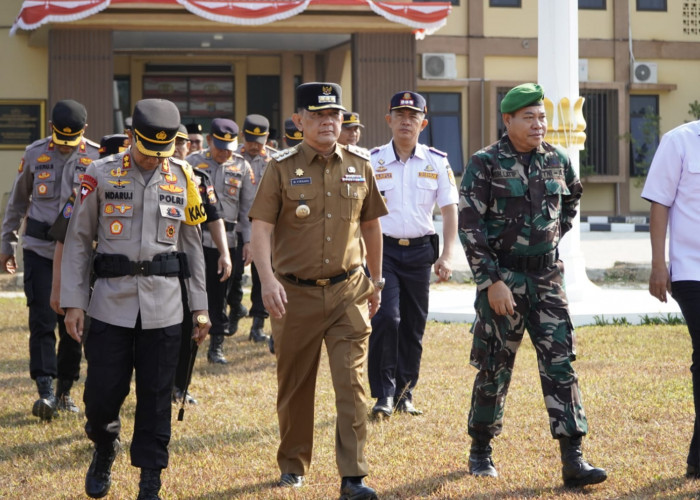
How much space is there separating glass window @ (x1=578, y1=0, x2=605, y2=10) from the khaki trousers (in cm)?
2150

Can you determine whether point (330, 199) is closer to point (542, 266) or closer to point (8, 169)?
point (542, 266)

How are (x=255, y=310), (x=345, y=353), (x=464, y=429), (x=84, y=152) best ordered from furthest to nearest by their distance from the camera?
(x=255, y=310) → (x=84, y=152) → (x=464, y=429) → (x=345, y=353)

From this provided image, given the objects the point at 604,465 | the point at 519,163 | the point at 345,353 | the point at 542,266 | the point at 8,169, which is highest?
the point at 8,169

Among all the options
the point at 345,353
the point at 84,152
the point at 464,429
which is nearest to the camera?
the point at 345,353

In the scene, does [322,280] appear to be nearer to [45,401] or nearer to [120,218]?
[120,218]

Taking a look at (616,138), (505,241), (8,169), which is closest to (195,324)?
(505,241)

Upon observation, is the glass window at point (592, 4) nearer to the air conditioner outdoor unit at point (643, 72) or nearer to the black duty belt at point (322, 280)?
the air conditioner outdoor unit at point (643, 72)

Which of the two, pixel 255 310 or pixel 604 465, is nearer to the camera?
pixel 604 465

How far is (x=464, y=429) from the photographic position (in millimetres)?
7184

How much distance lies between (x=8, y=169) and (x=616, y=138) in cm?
1366

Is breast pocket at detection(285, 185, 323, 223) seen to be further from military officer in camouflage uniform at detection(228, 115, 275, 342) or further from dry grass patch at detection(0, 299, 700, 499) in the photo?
military officer in camouflage uniform at detection(228, 115, 275, 342)

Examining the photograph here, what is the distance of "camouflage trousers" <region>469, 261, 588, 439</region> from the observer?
5.67 metres

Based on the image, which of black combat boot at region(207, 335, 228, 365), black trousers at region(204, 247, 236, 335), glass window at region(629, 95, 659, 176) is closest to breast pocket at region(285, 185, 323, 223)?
black trousers at region(204, 247, 236, 335)

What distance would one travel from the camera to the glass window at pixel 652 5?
1040 inches
